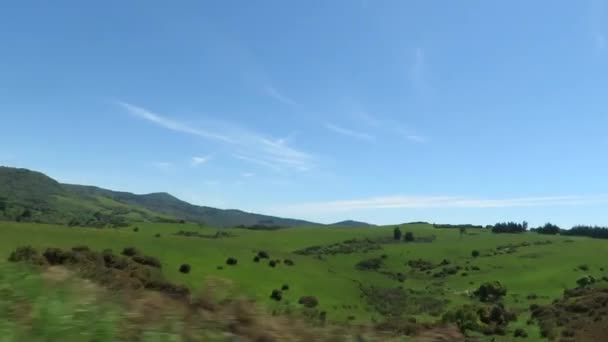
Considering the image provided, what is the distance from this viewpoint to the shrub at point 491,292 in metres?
84.0

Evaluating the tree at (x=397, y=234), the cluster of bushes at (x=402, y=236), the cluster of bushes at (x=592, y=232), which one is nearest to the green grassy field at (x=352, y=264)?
the cluster of bushes at (x=402, y=236)

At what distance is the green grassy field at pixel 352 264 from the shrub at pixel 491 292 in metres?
1.64

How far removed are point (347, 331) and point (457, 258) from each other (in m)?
124

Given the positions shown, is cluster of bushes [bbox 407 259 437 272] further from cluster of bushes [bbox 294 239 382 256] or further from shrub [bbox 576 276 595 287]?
shrub [bbox 576 276 595 287]

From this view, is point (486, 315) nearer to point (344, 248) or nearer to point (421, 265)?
point (421, 265)

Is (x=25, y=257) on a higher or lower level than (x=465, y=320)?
higher

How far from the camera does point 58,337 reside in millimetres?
6320

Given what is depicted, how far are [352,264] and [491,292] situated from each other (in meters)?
39.0

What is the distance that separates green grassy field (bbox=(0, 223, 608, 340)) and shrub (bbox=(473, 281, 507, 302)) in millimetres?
1635

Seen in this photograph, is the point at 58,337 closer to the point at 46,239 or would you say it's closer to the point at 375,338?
the point at 375,338

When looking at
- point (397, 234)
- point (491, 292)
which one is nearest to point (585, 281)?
point (491, 292)

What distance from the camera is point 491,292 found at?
8706cm

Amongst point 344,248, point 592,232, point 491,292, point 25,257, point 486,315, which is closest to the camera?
point 25,257

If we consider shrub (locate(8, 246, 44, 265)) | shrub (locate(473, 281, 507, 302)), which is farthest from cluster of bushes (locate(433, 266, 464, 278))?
shrub (locate(8, 246, 44, 265))
